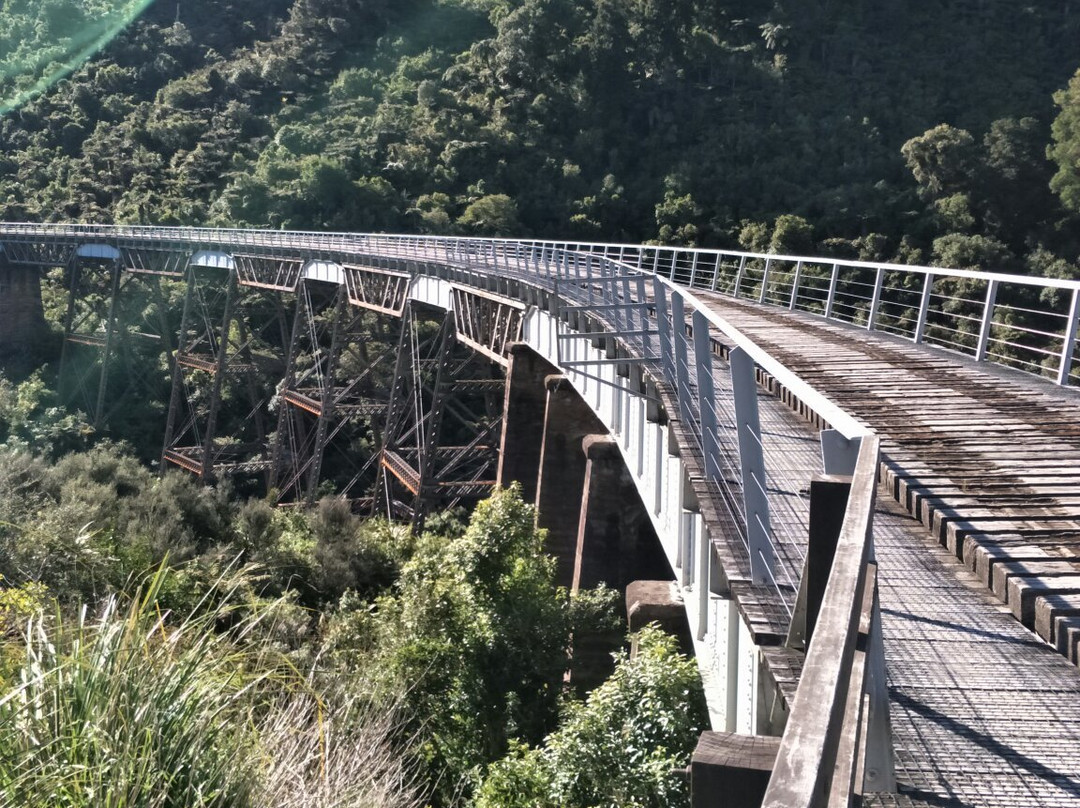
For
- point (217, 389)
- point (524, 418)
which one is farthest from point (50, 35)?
point (524, 418)

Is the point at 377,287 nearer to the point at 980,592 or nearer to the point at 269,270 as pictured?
the point at 269,270

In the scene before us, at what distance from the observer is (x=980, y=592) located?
11.6ft

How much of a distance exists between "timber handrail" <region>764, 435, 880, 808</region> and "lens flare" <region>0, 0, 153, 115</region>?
65.4 metres

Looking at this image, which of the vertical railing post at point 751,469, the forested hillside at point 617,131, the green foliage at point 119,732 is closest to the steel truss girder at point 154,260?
the forested hillside at point 617,131

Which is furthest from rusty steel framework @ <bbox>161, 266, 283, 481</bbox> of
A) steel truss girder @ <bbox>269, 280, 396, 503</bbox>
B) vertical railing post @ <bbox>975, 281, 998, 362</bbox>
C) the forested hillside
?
vertical railing post @ <bbox>975, 281, 998, 362</bbox>

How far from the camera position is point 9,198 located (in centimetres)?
5156

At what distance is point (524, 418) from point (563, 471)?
1.82 m

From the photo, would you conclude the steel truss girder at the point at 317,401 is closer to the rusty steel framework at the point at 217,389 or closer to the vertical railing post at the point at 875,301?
the rusty steel framework at the point at 217,389

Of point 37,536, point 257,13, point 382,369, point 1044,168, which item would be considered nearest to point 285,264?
point 382,369

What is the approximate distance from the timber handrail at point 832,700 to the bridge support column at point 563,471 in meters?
12.2

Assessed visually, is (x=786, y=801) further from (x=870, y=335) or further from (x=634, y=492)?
(x=634, y=492)

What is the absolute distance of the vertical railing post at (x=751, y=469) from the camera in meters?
3.54

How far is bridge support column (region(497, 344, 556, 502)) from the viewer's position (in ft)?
51.4

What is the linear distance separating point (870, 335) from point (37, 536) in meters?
7.37
